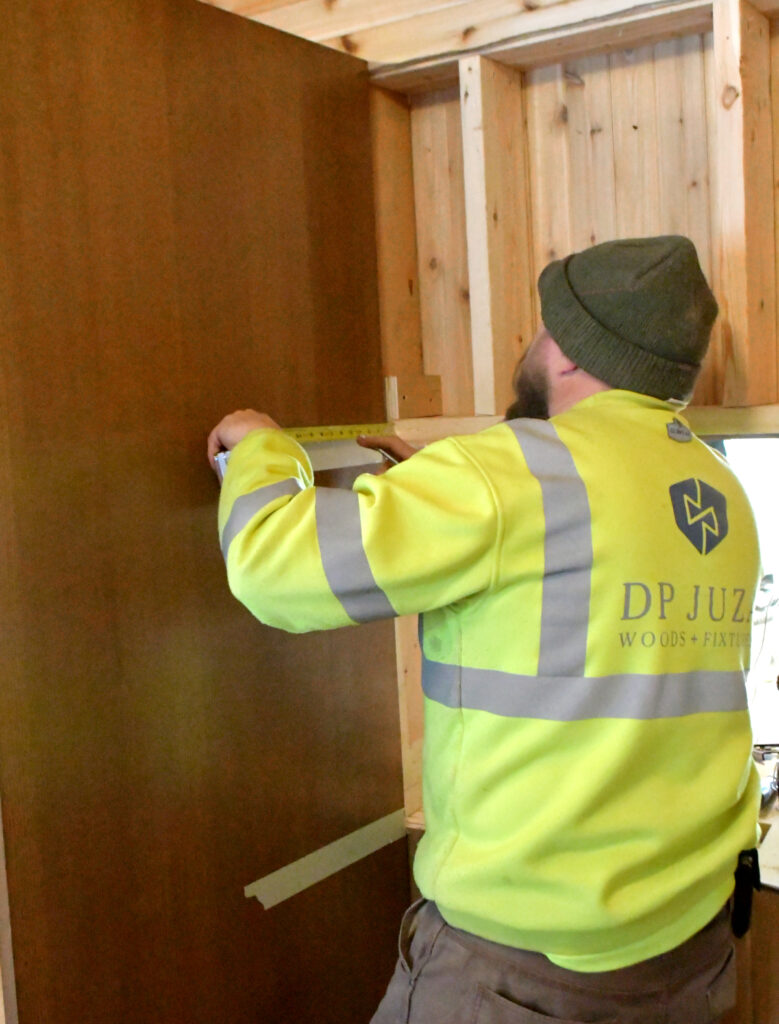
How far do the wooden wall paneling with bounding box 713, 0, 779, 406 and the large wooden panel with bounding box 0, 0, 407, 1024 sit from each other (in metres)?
0.64

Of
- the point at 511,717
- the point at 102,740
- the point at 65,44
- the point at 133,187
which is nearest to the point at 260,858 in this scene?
the point at 102,740

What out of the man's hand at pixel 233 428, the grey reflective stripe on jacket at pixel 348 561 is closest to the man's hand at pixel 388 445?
the man's hand at pixel 233 428

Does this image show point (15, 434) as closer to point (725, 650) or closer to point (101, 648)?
point (101, 648)

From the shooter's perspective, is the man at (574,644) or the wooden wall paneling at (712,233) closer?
the man at (574,644)

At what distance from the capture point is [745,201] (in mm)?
1655

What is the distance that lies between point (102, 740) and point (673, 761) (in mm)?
757

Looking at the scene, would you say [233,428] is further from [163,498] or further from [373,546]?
[373,546]

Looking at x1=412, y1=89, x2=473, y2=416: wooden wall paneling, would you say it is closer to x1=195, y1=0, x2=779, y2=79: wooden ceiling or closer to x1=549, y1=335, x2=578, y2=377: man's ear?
x1=195, y1=0, x2=779, y2=79: wooden ceiling

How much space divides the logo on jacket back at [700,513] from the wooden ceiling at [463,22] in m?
0.84

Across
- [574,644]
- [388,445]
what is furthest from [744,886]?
[388,445]

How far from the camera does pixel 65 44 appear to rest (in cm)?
139

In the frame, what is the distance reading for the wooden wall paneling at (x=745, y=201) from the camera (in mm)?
1627

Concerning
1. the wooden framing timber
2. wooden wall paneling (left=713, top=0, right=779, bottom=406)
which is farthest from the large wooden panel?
wooden wall paneling (left=713, top=0, right=779, bottom=406)

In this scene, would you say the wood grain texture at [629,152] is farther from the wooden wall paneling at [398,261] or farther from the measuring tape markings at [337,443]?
the measuring tape markings at [337,443]
